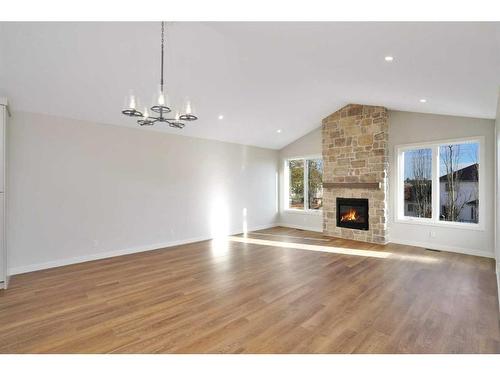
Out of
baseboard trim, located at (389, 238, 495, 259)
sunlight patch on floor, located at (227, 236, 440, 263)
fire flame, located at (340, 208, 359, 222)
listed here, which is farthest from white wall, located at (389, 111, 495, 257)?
sunlight patch on floor, located at (227, 236, 440, 263)

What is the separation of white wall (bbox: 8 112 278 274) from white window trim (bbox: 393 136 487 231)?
4.18m

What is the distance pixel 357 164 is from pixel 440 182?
5.75 feet

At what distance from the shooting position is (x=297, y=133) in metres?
7.91

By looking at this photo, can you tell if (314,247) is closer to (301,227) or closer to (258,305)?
(301,227)

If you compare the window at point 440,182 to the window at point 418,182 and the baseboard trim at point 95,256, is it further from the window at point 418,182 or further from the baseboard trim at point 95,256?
the baseboard trim at point 95,256

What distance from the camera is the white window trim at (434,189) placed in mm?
5059

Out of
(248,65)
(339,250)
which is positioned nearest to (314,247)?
(339,250)

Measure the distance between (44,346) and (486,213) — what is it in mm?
6957

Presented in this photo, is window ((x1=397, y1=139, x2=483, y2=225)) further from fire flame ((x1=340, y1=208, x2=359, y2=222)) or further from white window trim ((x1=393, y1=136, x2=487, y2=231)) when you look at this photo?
fire flame ((x1=340, y1=208, x2=359, y2=222))

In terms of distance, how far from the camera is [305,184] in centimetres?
839

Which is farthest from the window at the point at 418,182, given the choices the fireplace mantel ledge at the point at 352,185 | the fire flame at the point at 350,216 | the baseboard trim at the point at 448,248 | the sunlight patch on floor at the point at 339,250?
the sunlight patch on floor at the point at 339,250

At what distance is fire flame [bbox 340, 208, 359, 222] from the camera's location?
663cm
